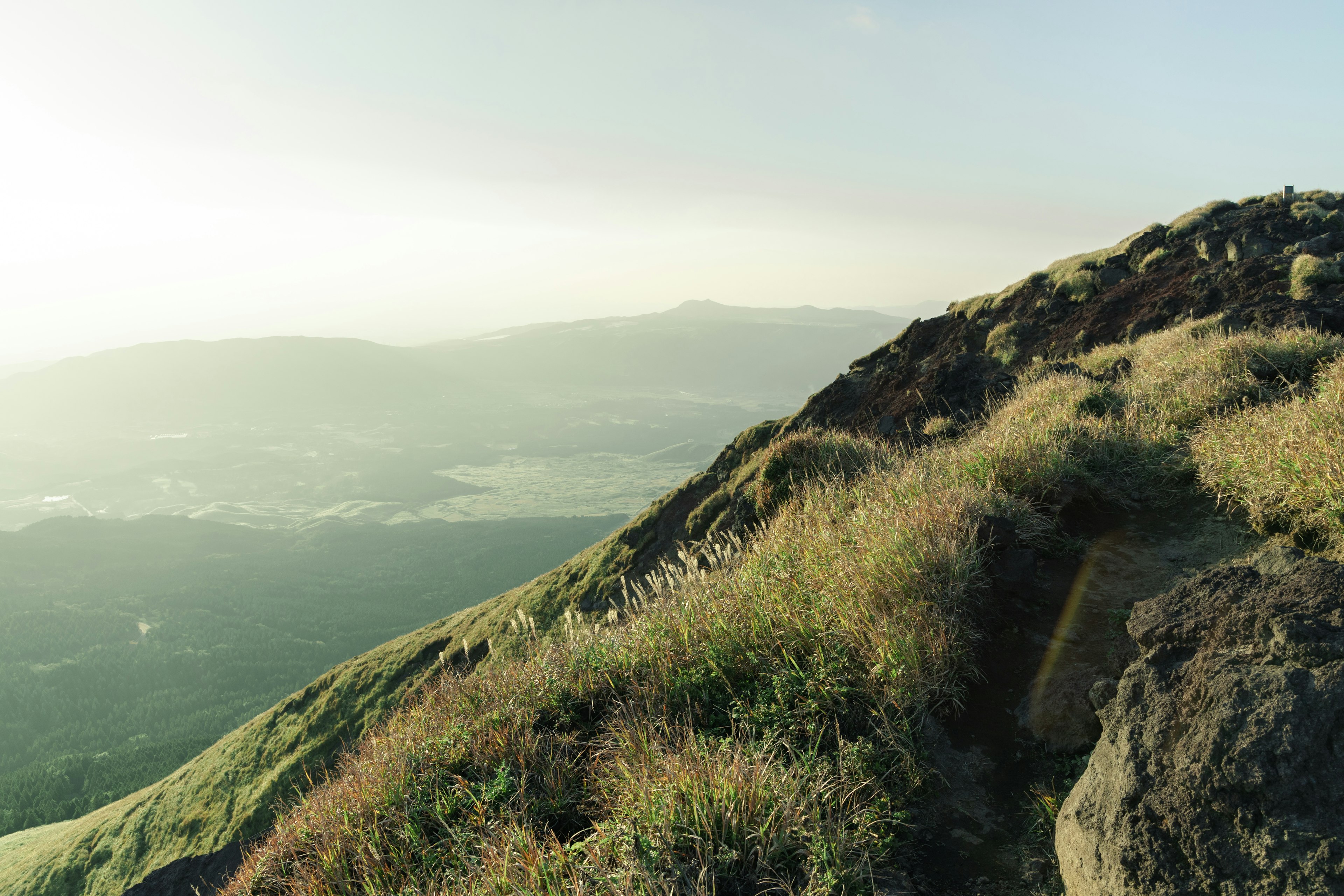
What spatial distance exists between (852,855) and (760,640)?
2069 millimetres

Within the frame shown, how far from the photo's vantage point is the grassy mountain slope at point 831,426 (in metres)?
13.6

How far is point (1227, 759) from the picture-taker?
292 cm

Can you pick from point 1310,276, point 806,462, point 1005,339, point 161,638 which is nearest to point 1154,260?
point 1005,339

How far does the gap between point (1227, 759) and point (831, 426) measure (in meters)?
12.9

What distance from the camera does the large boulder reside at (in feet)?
8.92

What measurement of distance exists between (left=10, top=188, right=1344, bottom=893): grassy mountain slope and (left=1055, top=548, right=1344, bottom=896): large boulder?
7797 millimetres

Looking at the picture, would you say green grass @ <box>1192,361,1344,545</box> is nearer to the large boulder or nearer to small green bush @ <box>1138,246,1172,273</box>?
the large boulder

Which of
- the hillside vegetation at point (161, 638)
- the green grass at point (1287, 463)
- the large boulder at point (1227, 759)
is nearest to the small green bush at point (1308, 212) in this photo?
the green grass at point (1287, 463)

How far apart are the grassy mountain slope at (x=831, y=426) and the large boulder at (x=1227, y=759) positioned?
7.80m

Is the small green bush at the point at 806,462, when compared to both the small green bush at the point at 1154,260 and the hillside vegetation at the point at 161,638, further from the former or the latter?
the hillside vegetation at the point at 161,638

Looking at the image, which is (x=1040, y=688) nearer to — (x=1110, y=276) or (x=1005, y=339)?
(x=1005, y=339)

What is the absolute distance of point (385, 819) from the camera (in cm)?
512

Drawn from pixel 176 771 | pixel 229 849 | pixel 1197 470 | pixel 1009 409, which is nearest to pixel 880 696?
pixel 1197 470

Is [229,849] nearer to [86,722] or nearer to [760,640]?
[760,640]
